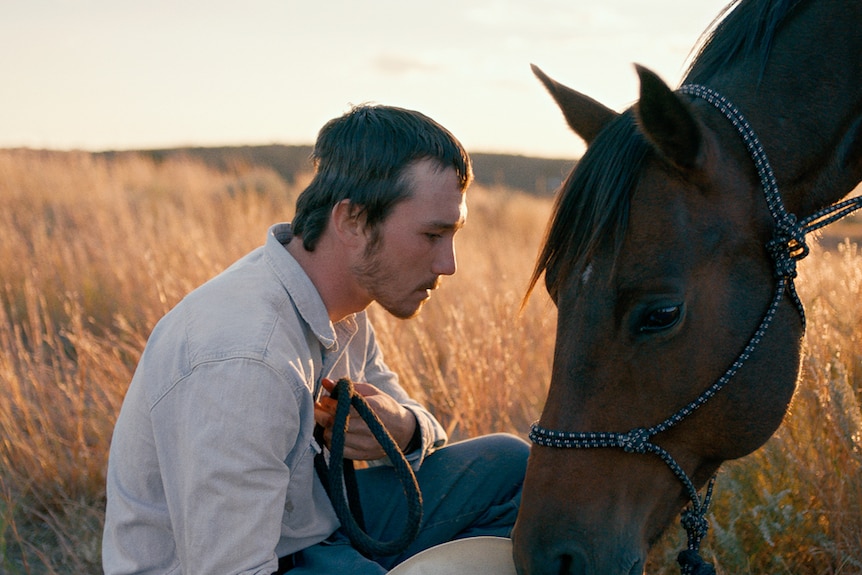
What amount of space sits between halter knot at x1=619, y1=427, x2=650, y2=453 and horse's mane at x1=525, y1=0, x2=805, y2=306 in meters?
0.36

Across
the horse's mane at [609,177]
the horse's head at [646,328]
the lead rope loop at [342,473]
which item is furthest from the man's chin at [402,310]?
the horse's head at [646,328]

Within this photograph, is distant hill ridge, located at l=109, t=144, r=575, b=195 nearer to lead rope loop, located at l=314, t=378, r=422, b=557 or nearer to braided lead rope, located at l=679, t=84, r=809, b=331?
lead rope loop, located at l=314, t=378, r=422, b=557

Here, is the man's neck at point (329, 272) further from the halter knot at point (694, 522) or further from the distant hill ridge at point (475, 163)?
the distant hill ridge at point (475, 163)

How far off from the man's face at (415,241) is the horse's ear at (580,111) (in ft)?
1.28

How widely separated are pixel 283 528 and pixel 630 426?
1024mm

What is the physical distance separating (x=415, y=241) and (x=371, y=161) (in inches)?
10.2

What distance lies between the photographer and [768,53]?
5.87 feet

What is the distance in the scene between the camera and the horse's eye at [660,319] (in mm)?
1568

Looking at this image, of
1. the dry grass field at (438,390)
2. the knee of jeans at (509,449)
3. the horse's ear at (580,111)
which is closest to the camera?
the horse's ear at (580,111)

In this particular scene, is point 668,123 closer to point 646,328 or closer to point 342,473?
point 646,328

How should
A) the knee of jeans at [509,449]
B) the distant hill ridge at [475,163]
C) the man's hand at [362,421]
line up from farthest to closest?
the distant hill ridge at [475,163], the knee of jeans at [509,449], the man's hand at [362,421]

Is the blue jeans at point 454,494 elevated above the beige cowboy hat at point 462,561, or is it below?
below

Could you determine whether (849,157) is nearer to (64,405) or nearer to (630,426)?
(630,426)

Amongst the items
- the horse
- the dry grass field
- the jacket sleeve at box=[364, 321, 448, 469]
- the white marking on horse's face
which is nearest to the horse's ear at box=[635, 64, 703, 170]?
the horse
